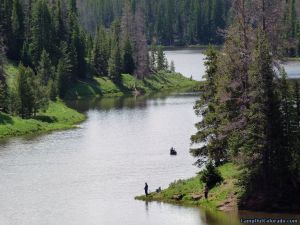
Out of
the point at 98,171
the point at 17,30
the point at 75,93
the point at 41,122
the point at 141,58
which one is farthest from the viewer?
the point at 141,58

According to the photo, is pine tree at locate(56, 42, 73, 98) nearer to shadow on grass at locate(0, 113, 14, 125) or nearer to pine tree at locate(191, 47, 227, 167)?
shadow on grass at locate(0, 113, 14, 125)

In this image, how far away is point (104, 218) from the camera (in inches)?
2200

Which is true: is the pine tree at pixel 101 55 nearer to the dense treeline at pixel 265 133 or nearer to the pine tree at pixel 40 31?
the pine tree at pixel 40 31

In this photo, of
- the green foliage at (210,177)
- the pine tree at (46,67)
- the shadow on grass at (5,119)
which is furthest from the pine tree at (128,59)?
the green foliage at (210,177)

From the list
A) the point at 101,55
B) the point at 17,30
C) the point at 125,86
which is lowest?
the point at 125,86

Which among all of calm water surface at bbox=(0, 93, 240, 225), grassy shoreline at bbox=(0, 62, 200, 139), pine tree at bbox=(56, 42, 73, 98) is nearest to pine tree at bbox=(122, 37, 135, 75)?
grassy shoreline at bbox=(0, 62, 200, 139)

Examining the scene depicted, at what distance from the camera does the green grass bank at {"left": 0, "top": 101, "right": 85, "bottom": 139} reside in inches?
Answer: 4212

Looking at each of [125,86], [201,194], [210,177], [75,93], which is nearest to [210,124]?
[210,177]

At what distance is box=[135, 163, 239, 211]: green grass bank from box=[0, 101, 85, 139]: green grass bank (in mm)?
46321

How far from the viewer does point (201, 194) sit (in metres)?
60.5

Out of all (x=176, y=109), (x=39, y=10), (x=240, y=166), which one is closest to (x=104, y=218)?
(x=240, y=166)

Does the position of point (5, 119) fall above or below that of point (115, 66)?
below

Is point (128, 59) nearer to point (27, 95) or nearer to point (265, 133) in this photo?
point (27, 95)

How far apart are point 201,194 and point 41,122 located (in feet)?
196
